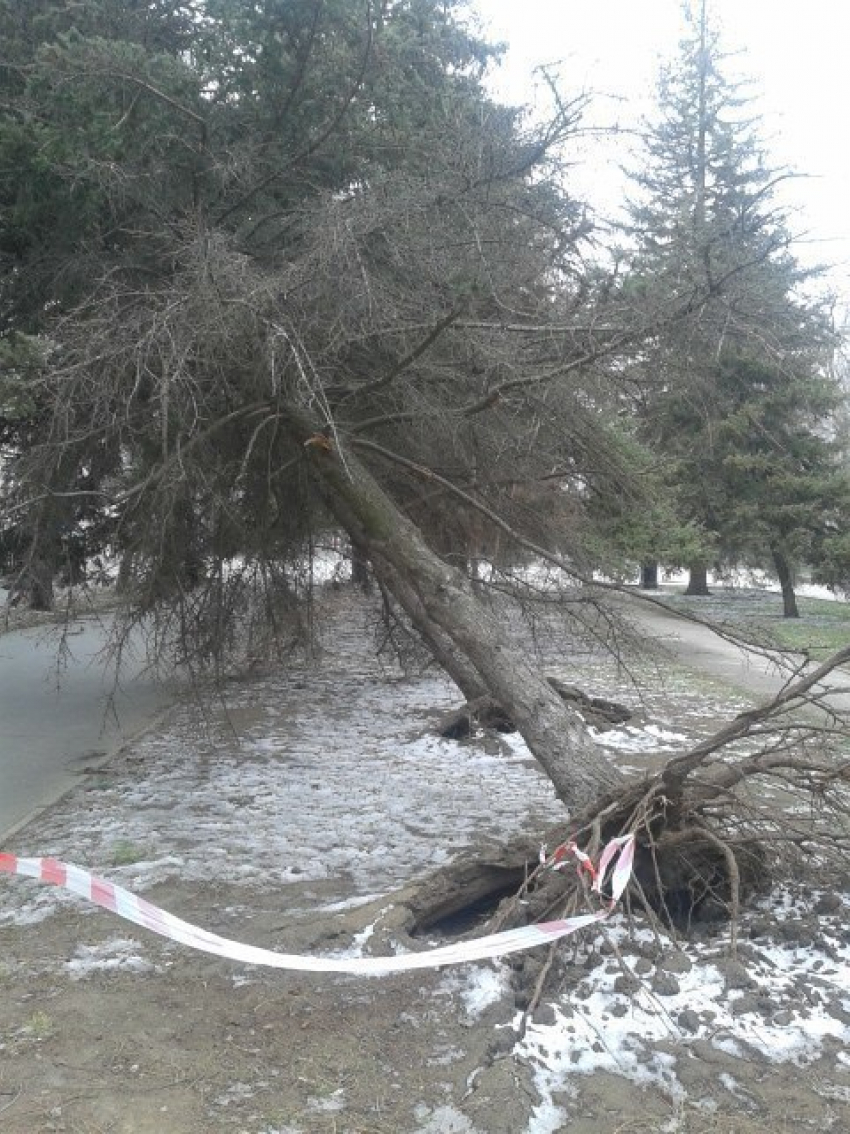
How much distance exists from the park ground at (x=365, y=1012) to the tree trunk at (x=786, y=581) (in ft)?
54.6

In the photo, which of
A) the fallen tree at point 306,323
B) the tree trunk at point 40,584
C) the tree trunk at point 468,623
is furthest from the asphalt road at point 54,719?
the tree trunk at point 468,623

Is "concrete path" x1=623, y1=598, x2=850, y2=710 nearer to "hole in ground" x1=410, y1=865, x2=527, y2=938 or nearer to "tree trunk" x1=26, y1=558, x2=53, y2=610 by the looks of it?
"hole in ground" x1=410, y1=865, x2=527, y2=938

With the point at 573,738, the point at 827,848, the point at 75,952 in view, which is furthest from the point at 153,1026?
the point at 827,848

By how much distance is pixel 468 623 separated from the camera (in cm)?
615

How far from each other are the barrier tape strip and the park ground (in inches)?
7.1

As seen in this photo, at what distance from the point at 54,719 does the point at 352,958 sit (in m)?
7.42

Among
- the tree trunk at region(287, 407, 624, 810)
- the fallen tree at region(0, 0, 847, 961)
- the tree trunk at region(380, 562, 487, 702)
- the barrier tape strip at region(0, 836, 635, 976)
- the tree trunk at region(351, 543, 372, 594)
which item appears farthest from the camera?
the tree trunk at region(351, 543, 372, 594)

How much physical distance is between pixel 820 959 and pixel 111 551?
24.1 feet

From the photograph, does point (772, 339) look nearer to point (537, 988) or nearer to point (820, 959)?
point (820, 959)

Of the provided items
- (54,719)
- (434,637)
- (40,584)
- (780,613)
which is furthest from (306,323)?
(780,613)

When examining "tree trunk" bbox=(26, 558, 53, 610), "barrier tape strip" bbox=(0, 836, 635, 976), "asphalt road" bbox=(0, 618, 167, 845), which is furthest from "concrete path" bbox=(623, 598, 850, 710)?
"asphalt road" bbox=(0, 618, 167, 845)

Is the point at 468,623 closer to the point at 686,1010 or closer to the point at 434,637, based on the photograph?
the point at 686,1010

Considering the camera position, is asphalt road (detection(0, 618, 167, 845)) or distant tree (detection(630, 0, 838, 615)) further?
asphalt road (detection(0, 618, 167, 845))

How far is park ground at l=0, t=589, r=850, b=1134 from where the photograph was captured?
335cm
